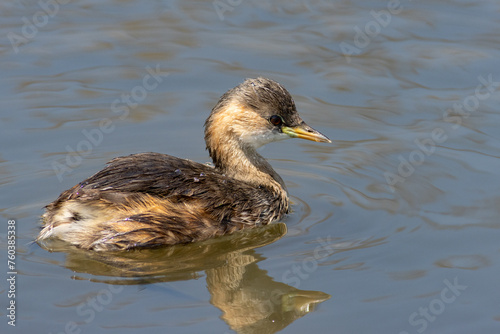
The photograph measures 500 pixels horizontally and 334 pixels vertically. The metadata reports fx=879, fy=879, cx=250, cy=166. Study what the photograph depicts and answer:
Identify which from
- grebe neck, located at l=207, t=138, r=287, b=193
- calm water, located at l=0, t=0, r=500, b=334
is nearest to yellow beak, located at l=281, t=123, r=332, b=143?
grebe neck, located at l=207, t=138, r=287, b=193

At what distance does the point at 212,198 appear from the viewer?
6.81 meters

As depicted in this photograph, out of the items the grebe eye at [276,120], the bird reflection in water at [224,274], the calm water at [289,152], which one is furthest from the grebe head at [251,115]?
the bird reflection in water at [224,274]

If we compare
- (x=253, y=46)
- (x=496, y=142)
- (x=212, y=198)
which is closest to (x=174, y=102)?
(x=253, y=46)

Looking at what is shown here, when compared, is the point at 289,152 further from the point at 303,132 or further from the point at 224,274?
the point at 224,274

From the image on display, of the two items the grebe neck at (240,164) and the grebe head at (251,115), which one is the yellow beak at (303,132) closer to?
the grebe head at (251,115)

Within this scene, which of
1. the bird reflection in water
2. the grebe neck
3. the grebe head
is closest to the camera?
the bird reflection in water

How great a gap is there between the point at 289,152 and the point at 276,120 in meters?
1.14

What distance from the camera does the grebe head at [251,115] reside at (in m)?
7.26

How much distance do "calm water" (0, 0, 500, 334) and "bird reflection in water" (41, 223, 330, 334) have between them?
0.6 inches

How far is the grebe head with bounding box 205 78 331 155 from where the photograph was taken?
726 cm

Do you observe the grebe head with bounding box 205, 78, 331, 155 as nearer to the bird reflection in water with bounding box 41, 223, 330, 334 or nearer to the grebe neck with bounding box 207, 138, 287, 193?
the grebe neck with bounding box 207, 138, 287, 193

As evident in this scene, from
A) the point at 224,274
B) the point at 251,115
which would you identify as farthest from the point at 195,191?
the point at 251,115

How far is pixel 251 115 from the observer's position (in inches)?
286

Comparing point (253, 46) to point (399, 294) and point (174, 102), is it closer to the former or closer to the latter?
point (174, 102)
